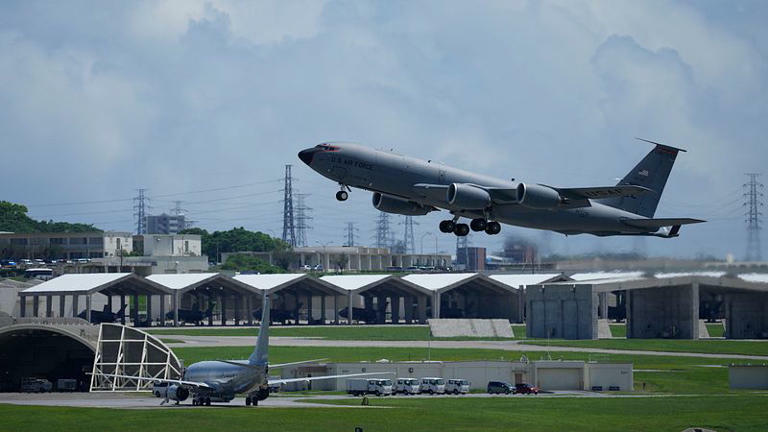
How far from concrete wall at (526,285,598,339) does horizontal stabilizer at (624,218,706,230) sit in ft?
209

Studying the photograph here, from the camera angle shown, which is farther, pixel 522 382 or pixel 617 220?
pixel 522 382

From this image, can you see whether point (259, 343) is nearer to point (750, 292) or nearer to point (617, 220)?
point (617, 220)

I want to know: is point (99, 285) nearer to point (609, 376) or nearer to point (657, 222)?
point (609, 376)

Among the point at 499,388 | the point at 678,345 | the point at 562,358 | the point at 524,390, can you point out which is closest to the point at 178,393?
the point at 499,388

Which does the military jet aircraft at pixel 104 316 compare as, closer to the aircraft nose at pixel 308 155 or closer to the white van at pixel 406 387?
the white van at pixel 406 387

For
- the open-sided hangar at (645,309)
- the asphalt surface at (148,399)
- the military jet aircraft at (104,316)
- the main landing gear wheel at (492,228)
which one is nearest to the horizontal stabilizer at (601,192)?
the main landing gear wheel at (492,228)

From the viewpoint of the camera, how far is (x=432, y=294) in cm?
18575

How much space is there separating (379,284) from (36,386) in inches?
3543

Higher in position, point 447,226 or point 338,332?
point 447,226

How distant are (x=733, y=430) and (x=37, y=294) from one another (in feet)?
403

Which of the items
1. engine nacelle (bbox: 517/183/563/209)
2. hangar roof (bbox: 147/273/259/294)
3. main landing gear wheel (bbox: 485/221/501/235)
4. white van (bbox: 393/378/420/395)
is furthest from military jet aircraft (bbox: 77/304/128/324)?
engine nacelle (bbox: 517/183/563/209)

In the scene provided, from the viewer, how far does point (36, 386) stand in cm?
10238

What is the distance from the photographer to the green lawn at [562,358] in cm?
10044

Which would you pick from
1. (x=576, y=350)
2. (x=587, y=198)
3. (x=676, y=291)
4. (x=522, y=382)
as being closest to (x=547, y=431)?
(x=587, y=198)
